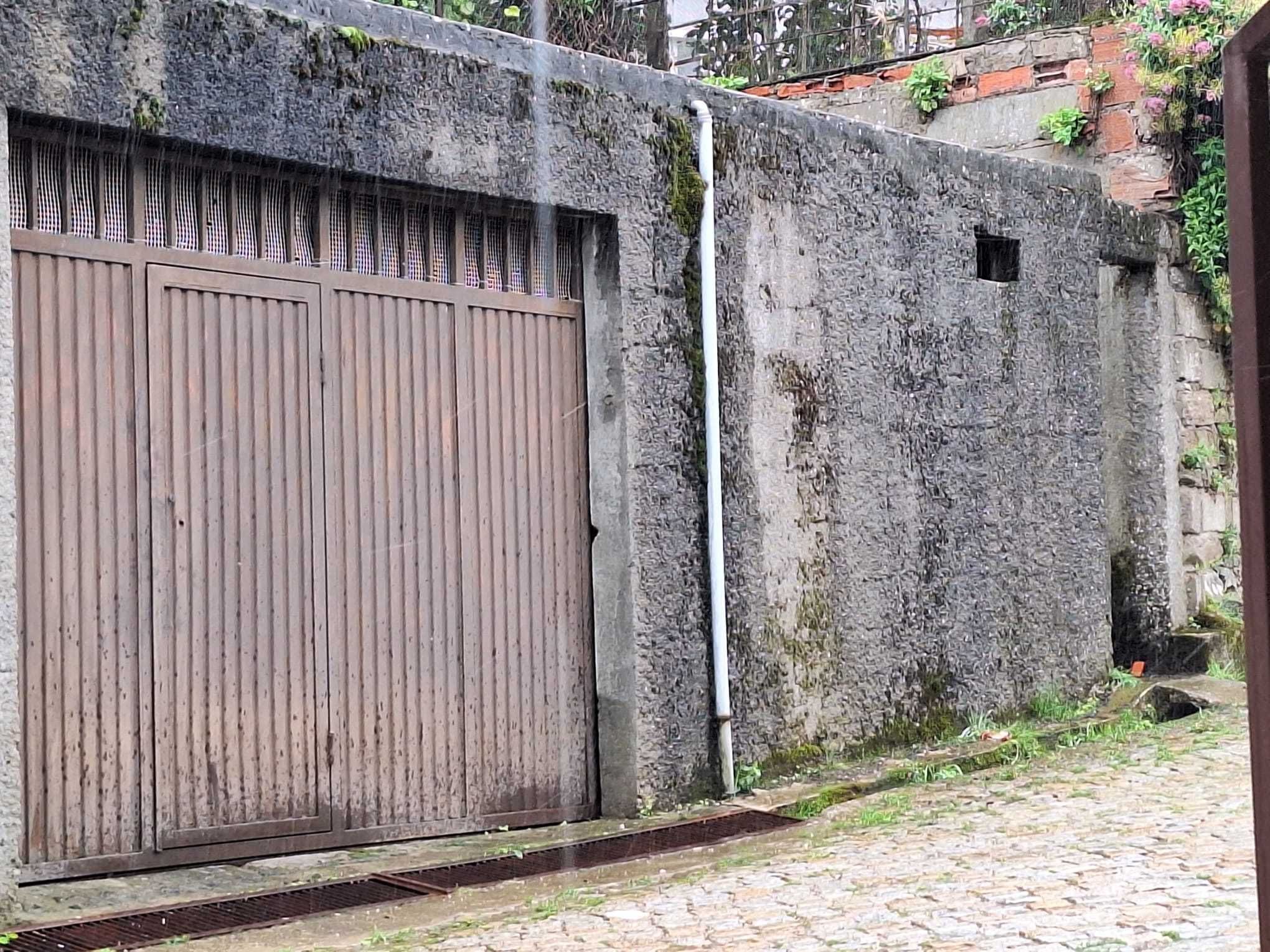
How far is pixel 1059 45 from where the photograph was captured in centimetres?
1042

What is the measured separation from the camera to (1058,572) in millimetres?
9039

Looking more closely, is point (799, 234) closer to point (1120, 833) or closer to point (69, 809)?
point (1120, 833)

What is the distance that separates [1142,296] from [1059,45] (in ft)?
5.79

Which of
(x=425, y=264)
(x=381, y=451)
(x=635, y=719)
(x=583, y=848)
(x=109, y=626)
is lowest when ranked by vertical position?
(x=583, y=848)

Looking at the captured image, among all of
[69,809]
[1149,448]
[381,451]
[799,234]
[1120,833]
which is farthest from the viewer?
[1149,448]

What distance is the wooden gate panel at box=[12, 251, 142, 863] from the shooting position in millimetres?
5027

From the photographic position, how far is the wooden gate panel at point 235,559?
5410 mm

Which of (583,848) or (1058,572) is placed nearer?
(583,848)

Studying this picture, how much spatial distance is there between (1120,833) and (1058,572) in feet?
11.6

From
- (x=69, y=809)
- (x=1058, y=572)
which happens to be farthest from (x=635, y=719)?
(x=1058, y=572)

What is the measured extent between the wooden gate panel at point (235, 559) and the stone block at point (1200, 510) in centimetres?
632

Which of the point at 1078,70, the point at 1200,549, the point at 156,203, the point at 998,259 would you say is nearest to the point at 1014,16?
the point at 1078,70

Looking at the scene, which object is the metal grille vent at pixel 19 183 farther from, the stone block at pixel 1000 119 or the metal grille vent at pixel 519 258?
the stone block at pixel 1000 119

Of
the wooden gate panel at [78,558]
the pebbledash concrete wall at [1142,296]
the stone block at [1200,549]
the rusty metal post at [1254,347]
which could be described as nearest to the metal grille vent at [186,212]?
the wooden gate panel at [78,558]
